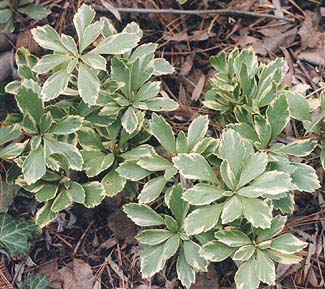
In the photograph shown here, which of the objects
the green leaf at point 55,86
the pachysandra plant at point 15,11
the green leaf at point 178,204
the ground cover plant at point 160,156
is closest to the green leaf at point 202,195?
the ground cover plant at point 160,156

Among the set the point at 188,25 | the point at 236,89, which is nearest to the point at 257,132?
the point at 236,89

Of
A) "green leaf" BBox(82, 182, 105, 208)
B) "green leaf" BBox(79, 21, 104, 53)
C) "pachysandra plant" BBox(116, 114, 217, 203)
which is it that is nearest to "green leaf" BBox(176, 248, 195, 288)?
"pachysandra plant" BBox(116, 114, 217, 203)

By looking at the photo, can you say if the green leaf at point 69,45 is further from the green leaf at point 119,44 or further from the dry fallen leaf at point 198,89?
the dry fallen leaf at point 198,89

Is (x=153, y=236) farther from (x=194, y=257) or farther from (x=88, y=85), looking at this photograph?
(x=88, y=85)

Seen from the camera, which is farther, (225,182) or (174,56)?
(174,56)

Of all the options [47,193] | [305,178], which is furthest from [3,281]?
[305,178]

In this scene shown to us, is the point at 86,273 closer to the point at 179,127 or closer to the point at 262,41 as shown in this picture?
the point at 179,127
